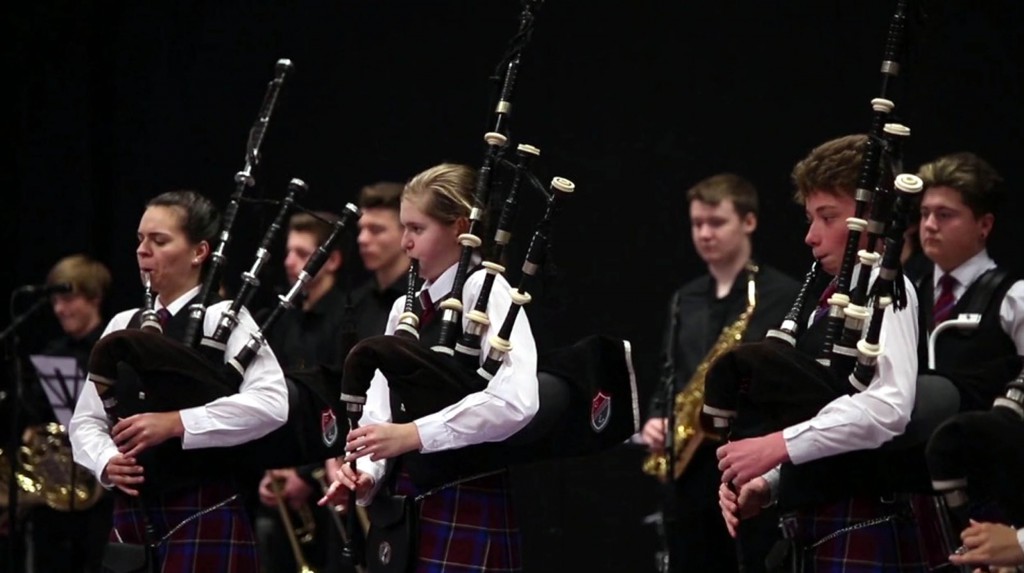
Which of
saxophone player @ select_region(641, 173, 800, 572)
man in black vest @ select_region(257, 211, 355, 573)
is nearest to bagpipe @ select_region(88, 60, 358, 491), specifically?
saxophone player @ select_region(641, 173, 800, 572)

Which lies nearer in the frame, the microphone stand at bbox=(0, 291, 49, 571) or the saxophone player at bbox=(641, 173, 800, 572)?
the saxophone player at bbox=(641, 173, 800, 572)

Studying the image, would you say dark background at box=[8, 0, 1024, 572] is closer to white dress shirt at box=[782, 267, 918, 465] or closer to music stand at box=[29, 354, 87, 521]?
music stand at box=[29, 354, 87, 521]

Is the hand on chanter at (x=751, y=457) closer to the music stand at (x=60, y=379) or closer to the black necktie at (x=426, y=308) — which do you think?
the black necktie at (x=426, y=308)

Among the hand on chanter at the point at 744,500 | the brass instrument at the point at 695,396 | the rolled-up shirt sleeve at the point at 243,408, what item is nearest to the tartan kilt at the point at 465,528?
the rolled-up shirt sleeve at the point at 243,408

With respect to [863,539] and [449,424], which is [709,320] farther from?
[863,539]

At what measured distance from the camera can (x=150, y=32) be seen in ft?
26.0

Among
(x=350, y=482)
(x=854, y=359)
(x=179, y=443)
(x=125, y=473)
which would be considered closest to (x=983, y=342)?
(x=854, y=359)

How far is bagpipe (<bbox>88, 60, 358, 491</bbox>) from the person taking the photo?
4.49 metres

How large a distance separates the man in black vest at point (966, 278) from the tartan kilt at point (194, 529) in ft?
6.89

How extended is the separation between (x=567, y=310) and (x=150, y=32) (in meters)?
2.65

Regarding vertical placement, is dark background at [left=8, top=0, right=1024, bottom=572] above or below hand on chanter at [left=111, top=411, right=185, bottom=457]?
above

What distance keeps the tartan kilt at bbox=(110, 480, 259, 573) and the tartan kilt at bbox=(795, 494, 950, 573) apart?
1767mm

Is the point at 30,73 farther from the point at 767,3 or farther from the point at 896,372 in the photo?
the point at 896,372

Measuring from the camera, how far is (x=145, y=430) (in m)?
4.43
